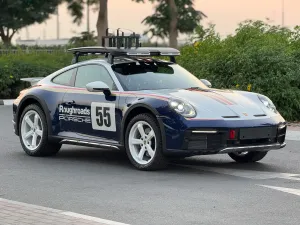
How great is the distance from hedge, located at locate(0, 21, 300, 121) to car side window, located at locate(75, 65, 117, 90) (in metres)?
6.94

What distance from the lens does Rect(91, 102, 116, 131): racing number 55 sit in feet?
35.6

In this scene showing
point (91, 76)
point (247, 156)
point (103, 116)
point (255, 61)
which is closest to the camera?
point (103, 116)

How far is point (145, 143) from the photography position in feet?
34.1

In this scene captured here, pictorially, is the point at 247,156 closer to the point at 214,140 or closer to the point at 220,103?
the point at 220,103

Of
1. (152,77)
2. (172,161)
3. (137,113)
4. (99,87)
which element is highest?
(152,77)

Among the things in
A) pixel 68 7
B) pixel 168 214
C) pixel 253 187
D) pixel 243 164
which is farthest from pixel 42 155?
pixel 68 7

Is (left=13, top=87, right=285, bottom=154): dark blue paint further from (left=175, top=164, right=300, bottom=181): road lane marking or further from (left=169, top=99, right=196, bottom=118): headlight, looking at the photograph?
(left=175, top=164, right=300, bottom=181): road lane marking

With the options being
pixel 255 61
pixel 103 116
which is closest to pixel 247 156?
pixel 103 116

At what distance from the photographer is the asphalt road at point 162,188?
766cm

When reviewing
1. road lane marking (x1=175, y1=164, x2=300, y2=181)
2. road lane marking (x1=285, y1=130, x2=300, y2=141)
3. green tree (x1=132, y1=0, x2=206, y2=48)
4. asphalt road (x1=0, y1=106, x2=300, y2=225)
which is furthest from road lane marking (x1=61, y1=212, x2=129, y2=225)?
green tree (x1=132, y1=0, x2=206, y2=48)

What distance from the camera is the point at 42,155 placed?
12211 millimetres

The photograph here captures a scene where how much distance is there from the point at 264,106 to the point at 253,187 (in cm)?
184

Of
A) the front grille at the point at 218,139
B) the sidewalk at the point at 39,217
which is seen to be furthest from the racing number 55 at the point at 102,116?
the sidewalk at the point at 39,217

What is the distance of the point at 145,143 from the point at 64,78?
2.24 meters
